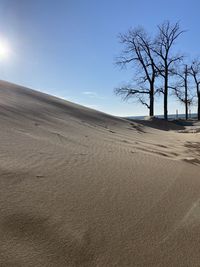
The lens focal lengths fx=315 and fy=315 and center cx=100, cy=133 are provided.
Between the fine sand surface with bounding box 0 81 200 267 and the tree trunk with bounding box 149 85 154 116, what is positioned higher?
the tree trunk with bounding box 149 85 154 116

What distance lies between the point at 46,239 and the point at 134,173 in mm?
1925

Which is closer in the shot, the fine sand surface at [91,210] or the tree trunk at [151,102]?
the fine sand surface at [91,210]

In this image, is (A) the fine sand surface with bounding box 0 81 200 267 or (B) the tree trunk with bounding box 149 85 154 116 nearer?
(A) the fine sand surface with bounding box 0 81 200 267

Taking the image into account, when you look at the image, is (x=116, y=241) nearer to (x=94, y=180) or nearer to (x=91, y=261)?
(x=91, y=261)

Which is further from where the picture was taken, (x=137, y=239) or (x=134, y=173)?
(x=134, y=173)

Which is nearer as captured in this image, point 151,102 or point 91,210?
point 91,210

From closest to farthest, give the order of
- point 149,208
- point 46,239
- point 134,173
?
1. point 46,239
2. point 149,208
3. point 134,173

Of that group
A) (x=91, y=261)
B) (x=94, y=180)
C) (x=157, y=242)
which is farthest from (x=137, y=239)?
(x=94, y=180)

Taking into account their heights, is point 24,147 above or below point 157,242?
above

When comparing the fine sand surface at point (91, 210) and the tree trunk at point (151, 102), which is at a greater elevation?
the tree trunk at point (151, 102)

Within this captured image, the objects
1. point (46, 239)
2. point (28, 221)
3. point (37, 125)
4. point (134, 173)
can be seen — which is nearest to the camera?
point (46, 239)

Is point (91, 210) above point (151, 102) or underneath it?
underneath

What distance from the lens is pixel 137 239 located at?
2.30 meters

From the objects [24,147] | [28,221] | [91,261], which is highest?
[24,147]
